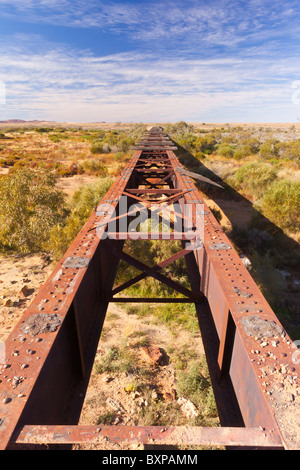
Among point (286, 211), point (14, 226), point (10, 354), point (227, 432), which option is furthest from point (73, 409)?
point (286, 211)

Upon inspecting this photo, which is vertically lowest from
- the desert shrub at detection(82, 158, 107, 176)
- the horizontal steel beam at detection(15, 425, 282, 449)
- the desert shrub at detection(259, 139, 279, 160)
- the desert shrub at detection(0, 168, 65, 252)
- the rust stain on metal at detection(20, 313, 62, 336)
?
the desert shrub at detection(0, 168, 65, 252)

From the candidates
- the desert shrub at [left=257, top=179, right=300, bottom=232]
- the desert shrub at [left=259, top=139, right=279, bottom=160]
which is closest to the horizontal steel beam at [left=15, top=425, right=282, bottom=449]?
the desert shrub at [left=257, top=179, right=300, bottom=232]

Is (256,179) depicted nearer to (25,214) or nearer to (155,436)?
(25,214)

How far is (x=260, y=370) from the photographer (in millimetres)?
2059

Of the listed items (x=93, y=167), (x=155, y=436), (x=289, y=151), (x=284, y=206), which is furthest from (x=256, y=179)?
(x=155, y=436)

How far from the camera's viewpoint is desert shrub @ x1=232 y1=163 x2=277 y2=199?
19234mm

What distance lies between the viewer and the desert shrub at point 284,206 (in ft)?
48.0

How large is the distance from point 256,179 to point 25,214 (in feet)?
46.8

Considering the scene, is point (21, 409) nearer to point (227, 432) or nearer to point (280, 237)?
point (227, 432)

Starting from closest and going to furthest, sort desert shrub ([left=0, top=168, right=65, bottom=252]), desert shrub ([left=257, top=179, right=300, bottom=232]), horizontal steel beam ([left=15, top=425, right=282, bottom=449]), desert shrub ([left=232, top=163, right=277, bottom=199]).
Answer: horizontal steel beam ([left=15, top=425, right=282, bottom=449]) → desert shrub ([left=0, top=168, right=65, bottom=252]) → desert shrub ([left=257, top=179, right=300, bottom=232]) → desert shrub ([left=232, top=163, right=277, bottom=199])

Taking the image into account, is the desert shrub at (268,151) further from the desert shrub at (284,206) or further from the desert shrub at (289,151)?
the desert shrub at (284,206)

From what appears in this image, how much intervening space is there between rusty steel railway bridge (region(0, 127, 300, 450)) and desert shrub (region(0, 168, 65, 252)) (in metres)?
8.91

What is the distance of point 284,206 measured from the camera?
14.8 metres

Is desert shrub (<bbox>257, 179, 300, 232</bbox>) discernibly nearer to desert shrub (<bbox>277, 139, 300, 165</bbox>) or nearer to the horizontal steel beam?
the horizontal steel beam
